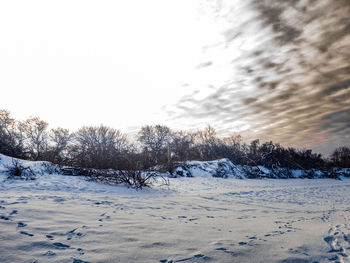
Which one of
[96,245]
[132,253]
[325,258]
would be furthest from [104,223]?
[325,258]

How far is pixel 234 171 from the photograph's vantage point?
14422 mm

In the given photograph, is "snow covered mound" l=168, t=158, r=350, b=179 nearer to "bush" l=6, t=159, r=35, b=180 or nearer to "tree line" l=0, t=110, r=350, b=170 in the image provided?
"tree line" l=0, t=110, r=350, b=170

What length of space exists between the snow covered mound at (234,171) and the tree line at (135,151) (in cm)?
71

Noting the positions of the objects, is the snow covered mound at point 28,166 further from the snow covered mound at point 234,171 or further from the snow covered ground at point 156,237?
the snow covered mound at point 234,171

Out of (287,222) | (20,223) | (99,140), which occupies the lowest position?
(287,222)

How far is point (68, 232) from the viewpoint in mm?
2100

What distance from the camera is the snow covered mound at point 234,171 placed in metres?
13.1

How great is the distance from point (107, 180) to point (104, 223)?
447 cm

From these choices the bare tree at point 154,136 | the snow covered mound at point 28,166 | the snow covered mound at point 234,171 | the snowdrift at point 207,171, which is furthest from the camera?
the bare tree at point 154,136

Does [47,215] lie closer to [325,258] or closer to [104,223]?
[104,223]

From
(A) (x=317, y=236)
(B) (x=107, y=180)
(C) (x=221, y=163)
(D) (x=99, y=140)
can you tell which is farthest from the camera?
(D) (x=99, y=140)

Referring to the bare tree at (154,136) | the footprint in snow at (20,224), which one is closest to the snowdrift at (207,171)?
the footprint in snow at (20,224)

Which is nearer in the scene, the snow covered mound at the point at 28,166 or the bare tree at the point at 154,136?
the snow covered mound at the point at 28,166

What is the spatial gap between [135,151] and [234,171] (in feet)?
28.3
